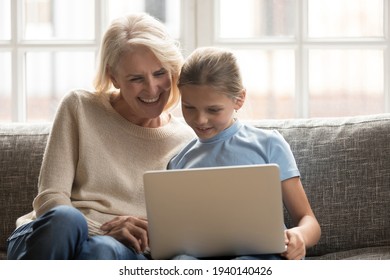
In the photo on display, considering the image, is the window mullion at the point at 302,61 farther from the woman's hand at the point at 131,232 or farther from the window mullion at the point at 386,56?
the woman's hand at the point at 131,232

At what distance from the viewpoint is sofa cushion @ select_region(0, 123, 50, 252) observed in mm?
2650

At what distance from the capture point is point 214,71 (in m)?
2.26

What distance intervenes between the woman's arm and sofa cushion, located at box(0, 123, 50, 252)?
2.82 ft

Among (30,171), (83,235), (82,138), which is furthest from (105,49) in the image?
(83,235)

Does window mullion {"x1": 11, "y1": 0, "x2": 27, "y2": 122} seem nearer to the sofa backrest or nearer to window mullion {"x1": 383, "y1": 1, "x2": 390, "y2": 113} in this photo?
the sofa backrest

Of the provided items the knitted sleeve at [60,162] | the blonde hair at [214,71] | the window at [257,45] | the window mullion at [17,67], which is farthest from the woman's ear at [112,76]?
the window mullion at [17,67]

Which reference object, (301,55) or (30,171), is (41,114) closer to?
(30,171)

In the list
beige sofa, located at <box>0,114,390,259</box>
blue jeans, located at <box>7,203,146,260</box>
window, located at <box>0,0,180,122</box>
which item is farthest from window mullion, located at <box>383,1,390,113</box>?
blue jeans, located at <box>7,203,146,260</box>

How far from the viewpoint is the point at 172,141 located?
2.51 metres

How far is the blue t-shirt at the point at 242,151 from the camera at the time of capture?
2.27 m

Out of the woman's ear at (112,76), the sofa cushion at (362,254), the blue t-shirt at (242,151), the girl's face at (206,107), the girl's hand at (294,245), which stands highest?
the woman's ear at (112,76)

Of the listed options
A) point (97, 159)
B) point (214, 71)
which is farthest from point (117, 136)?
point (214, 71)

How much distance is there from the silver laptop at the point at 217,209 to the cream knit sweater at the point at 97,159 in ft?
1.15
